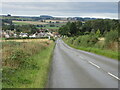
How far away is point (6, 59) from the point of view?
16828mm

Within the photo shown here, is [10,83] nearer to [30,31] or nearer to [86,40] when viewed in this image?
[86,40]

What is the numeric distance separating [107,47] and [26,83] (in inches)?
1066

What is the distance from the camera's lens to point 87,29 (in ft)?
534

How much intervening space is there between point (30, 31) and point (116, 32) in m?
131

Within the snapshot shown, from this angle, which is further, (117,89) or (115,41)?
(115,41)

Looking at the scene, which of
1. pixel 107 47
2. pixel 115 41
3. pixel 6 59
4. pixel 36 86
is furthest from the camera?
pixel 107 47

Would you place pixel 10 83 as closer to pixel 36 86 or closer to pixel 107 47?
pixel 36 86

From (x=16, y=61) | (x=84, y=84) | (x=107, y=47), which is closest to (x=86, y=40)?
(x=107, y=47)

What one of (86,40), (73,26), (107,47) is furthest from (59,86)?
(73,26)

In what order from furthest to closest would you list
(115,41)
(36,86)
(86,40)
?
1. (86,40)
2. (115,41)
3. (36,86)

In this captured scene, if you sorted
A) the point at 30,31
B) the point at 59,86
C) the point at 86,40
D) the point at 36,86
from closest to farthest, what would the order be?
the point at 36,86 → the point at 59,86 → the point at 86,40 → the point at 30,31

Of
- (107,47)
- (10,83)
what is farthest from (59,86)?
(107,47)

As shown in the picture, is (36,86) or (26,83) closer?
(36,86)

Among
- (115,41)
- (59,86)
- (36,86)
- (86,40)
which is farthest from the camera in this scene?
(86,40)
